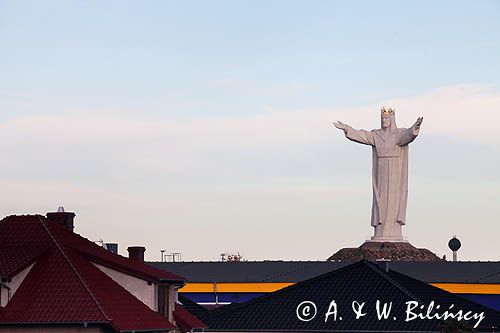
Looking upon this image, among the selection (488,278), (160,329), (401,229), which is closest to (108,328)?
(160,329)

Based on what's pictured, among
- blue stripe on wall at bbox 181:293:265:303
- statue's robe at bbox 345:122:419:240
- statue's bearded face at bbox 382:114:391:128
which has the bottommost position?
blue stripe on wall at bbox 181:293:265:303

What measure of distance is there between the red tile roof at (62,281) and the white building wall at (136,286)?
0.34 meters

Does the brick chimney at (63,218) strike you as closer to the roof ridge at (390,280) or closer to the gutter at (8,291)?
the gutter at (8,291)

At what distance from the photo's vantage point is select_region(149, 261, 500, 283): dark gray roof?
15925 centimetres

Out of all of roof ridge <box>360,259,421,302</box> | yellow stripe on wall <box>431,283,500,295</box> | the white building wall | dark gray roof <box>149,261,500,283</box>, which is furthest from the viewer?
dark gray roof <box>149,261,500,283</box>

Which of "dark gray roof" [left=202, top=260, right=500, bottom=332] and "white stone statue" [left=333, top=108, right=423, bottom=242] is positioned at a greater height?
"white stone statue" [left=333, top=108, right=423, bottom=242]

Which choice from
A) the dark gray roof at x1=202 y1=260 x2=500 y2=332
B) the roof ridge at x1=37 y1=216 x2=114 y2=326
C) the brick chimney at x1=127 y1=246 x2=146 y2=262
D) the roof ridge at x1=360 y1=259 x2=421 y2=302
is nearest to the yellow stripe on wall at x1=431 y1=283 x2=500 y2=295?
the dark gray roof at x1=202 y1=260 x2=500 y2=332

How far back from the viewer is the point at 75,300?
6425 centimetres

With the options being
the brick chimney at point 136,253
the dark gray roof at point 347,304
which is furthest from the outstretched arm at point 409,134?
the brick chimney at point 136,253

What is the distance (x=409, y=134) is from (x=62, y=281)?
103134mm

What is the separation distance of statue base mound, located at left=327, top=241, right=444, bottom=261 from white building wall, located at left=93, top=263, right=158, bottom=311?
9294cm

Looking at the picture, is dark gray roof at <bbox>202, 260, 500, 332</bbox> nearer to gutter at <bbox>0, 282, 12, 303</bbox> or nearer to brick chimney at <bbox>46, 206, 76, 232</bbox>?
brick chimney at <bbox>46, 206, 76, 232</bbox>

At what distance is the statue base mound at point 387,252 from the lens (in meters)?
167

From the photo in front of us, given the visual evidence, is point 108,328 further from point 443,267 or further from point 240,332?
point 443,267
